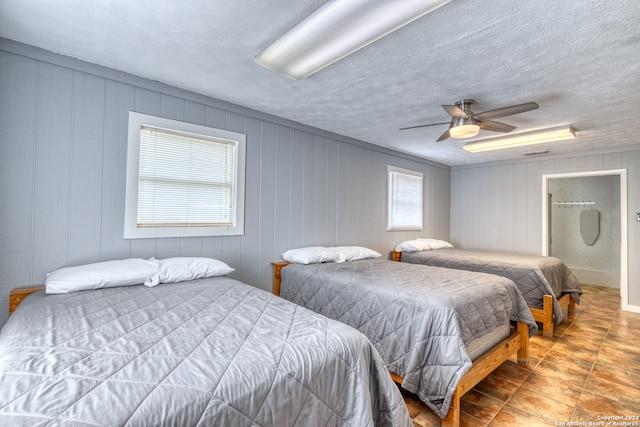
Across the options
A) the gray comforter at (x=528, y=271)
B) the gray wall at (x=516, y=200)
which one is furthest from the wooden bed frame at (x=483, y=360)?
the gray wall at (x=516, y=200)

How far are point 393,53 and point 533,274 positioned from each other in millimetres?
3063

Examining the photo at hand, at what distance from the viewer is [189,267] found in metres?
2.32

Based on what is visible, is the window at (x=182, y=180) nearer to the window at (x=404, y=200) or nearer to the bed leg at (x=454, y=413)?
the bed leg at (x=454, y=413)

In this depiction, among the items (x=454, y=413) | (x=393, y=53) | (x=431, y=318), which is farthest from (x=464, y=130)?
(x=454, y=413)

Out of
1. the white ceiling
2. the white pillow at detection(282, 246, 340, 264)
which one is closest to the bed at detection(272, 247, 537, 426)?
the white pillow at detection(282, 246, 340, 264)

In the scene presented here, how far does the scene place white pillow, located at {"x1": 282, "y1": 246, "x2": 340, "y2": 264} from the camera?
10.4 ft

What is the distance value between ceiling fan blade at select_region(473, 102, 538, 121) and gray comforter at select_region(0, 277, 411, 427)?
219 cm

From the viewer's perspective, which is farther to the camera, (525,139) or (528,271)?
(525,139)

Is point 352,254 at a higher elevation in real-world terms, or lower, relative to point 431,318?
higher

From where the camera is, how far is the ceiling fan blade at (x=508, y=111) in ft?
7.50

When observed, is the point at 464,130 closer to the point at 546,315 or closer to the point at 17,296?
the point at 546,315

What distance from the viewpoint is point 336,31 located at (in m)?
1.60

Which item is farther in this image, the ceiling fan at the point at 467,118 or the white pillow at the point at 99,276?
the ceiling fan at the point at 467,118

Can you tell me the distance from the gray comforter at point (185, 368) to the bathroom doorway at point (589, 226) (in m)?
5.89
